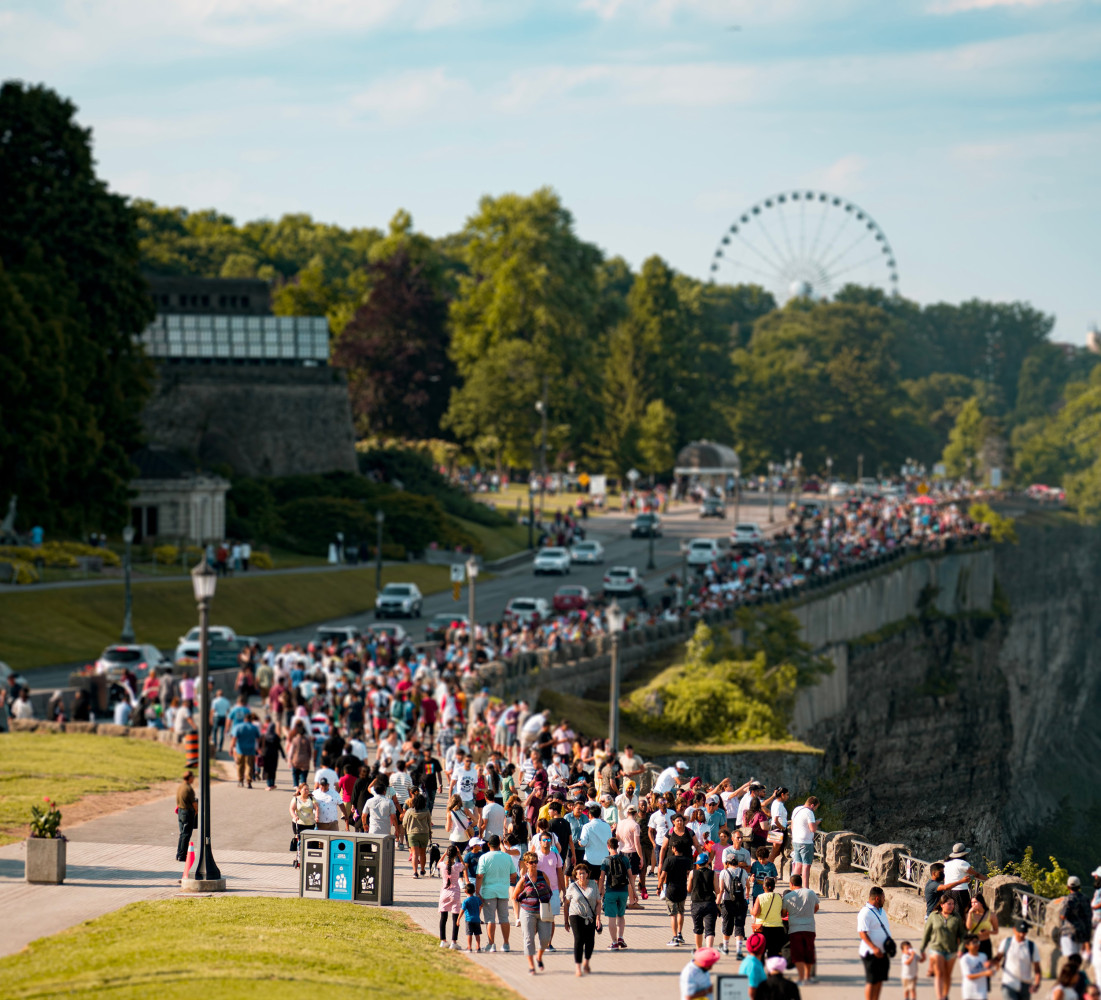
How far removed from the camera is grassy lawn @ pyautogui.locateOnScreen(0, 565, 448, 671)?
4991 centimetres

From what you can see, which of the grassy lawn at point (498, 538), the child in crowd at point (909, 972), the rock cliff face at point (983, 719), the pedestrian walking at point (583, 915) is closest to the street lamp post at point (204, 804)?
the pedestrian walking at point (583, 915)

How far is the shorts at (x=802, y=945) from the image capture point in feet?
56.2

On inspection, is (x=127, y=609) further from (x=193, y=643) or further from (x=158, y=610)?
(x=193, y=643)

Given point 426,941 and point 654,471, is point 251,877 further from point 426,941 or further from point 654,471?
point 654,471

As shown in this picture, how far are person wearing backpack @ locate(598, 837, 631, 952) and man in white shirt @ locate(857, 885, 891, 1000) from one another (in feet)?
11.9

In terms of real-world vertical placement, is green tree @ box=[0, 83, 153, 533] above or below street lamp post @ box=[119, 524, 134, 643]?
above

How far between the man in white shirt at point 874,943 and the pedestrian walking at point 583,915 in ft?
9.87

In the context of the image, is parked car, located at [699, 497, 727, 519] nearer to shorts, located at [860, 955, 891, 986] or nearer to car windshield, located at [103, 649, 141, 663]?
car windshield, located at [103, 649, 141, 663]

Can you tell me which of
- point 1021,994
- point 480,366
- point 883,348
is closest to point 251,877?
point 1021,994

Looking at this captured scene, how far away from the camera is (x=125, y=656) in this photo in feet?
141

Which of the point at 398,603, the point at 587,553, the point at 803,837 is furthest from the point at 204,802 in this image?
the point at 587,553

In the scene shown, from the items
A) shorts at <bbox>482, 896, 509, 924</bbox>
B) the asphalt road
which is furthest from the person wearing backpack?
the asphalt road

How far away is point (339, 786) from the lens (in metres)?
23.9

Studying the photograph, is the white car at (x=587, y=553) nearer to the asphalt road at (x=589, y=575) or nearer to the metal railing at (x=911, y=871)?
the asphalt road at (x=589, y=575)
